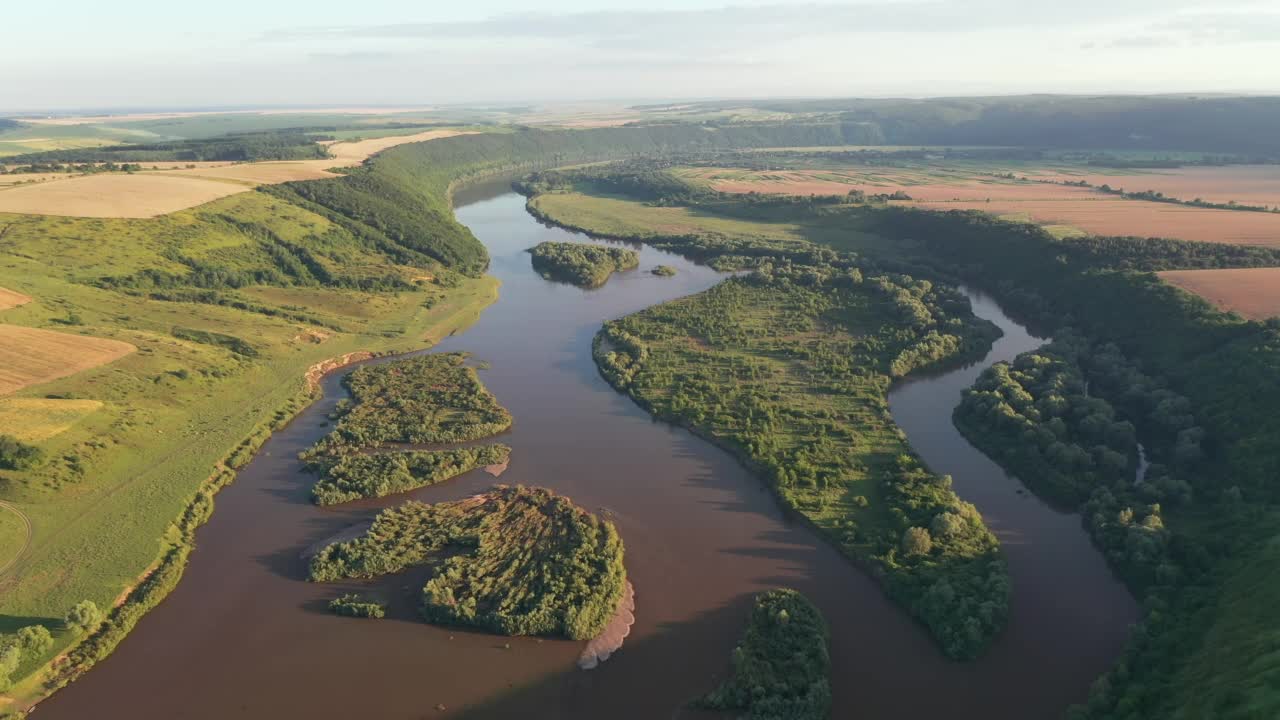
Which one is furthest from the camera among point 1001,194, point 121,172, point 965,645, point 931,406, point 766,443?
point 1001,194

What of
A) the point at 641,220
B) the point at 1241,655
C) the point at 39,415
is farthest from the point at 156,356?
the point at 641,220

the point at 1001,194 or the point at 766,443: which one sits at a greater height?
the point at 1001,194

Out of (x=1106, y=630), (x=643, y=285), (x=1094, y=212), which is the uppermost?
(x=1094, y=212)

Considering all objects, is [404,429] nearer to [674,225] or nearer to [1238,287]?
[1238,287]

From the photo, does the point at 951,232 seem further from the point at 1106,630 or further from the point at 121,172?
the point at 121,172

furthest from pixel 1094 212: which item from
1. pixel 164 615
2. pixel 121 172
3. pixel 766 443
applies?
pixel 121 172

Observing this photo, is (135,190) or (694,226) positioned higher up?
(135,190)
